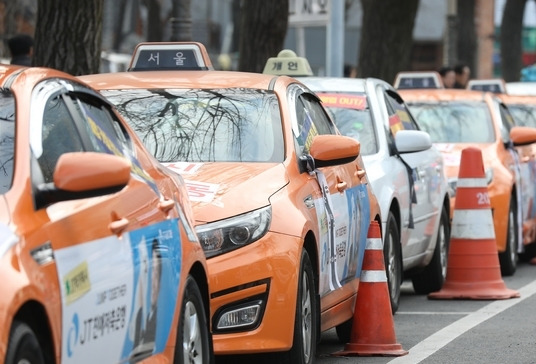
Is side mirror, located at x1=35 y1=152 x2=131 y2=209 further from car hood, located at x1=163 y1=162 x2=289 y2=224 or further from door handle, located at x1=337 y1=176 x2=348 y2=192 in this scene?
door handle, located at x1=337 y1=176 x2=348 y2=192

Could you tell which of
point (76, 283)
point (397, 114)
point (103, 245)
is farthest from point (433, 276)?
point (76, 283)

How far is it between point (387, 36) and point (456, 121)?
8.00m

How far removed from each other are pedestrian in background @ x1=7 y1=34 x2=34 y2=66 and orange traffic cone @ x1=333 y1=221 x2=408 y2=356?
5.89 metres

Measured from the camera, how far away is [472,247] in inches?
475

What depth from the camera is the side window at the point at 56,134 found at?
220 inches

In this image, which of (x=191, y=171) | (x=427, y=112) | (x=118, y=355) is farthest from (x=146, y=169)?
(x=427, y=112)

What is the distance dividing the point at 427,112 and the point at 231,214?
7.68 metres

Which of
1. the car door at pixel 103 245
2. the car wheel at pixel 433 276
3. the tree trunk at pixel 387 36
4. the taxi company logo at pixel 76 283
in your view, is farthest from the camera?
the tree trunk at pixel 387 36

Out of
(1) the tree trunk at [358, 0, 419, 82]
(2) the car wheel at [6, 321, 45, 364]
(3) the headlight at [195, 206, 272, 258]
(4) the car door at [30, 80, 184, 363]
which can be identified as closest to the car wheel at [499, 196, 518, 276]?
(3) the headlight at [195, 206, 272, 258]

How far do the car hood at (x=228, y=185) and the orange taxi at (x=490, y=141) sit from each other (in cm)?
609

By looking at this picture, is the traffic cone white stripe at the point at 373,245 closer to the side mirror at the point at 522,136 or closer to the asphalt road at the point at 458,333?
A: the asphalt road at the point at 458,333

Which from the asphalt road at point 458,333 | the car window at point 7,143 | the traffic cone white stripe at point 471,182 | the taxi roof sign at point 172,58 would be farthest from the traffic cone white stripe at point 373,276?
the car window at point 7,143

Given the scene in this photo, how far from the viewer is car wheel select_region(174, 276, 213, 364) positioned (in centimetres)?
628

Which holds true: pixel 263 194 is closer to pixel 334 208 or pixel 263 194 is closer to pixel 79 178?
pixel 334 208
